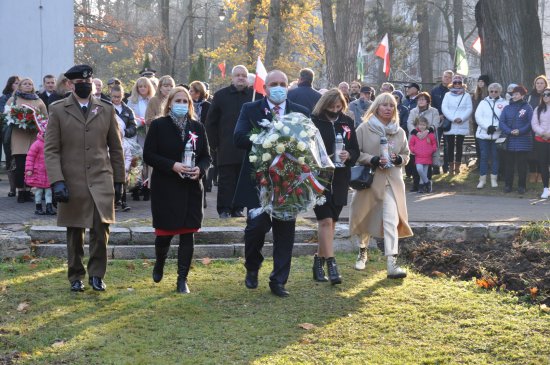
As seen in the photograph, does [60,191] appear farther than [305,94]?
No

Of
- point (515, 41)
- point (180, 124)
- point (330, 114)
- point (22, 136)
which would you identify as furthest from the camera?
point (515, 41)

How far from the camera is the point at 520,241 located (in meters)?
10.7

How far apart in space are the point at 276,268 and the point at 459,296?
173 cm

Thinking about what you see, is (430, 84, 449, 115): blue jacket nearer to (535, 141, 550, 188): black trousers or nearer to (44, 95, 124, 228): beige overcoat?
(535, 141, 550, 188): black trousers

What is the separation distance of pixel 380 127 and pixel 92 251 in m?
3.27

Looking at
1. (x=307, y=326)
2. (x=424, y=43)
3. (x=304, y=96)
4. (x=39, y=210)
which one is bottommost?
(x=307, y=326)

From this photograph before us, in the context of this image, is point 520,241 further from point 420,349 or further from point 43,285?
point 43,285

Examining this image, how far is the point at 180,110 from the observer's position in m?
8.23

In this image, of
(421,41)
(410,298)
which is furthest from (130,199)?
(421,41)

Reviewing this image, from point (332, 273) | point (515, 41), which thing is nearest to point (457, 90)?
point (515, 41)

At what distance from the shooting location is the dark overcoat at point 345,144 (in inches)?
345

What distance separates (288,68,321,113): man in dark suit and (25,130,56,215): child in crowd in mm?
3520

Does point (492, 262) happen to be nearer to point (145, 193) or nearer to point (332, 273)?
point (332, 273)

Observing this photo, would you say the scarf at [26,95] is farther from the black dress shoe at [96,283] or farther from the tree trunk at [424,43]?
the tree trunk at [424,43]
